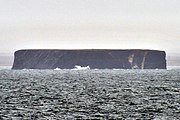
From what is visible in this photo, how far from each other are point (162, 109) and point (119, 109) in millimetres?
5088

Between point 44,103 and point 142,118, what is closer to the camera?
point 142,118

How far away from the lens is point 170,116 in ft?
130

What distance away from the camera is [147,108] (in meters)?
46.0

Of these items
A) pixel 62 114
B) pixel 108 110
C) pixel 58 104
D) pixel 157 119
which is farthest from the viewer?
pixel 58 104

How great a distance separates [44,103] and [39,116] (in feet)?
38.8

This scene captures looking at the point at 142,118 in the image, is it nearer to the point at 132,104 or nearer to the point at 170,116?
the point at 170,116

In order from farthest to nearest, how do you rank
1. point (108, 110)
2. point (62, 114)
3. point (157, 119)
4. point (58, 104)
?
point (58, 104) → point (108, 110) → point (62, 114) → point (157, 119)

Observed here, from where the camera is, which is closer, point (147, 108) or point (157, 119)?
point (157, 119)

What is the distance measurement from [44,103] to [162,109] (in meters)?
15.9

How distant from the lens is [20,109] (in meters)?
44.8

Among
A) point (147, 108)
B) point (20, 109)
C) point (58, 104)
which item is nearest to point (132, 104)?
point (147, 108)

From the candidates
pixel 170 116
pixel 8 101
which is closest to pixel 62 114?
pixel 170 116

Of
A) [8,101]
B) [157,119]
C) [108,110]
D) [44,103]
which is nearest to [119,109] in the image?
[108,110]

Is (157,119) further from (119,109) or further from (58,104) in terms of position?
(58,104)
